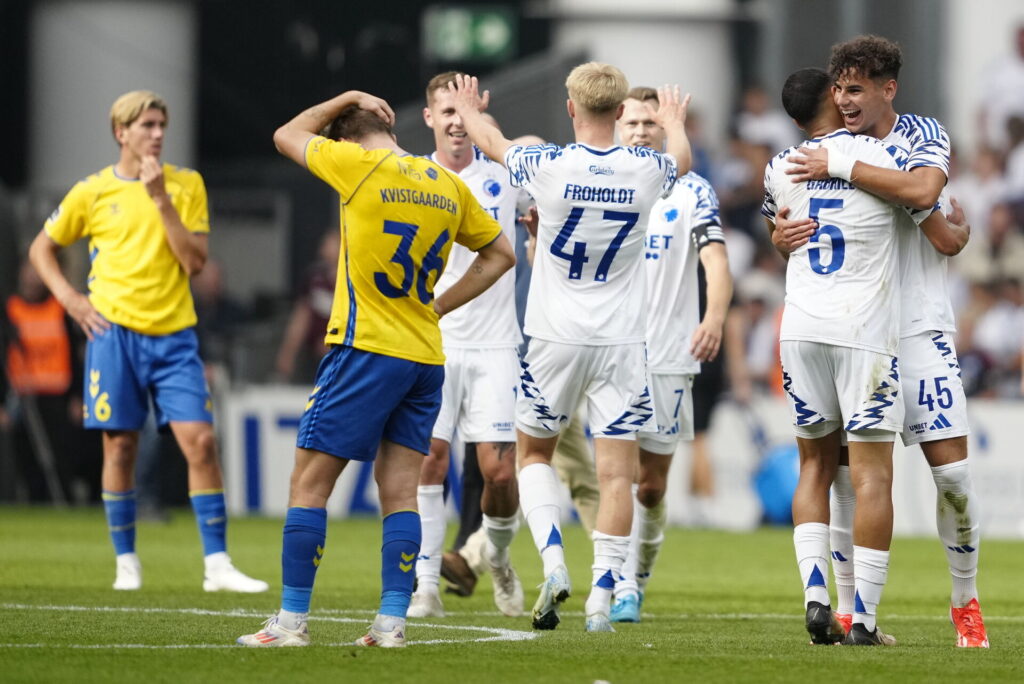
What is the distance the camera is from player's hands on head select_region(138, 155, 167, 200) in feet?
31.5

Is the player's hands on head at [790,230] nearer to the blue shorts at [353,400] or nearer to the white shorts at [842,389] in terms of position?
the white shorts at [842,389]

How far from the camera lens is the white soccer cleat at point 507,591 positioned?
857 cm

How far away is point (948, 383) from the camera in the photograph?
23.4 feet

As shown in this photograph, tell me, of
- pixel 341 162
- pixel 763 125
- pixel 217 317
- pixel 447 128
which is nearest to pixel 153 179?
pixel 447 128

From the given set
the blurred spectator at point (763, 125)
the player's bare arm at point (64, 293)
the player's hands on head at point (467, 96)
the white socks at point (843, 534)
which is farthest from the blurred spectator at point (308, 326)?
the white socks at point (843, 534)

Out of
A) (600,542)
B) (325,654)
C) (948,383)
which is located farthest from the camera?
(600,542)

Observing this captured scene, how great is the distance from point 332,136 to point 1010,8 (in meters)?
18.3

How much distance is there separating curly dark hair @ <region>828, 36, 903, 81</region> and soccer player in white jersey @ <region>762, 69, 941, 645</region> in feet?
0.51

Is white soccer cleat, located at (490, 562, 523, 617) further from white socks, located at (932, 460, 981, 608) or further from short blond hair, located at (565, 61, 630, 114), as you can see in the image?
short blond hair, located at (565, 61, 630, 114)

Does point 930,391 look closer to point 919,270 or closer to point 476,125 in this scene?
point 919,270

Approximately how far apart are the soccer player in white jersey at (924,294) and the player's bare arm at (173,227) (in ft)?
12.6

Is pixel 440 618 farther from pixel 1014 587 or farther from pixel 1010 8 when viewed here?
pixel 1010 8

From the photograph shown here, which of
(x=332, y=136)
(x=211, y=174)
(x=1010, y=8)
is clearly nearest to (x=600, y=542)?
(x=332, y=136)

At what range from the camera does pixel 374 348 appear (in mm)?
6605
